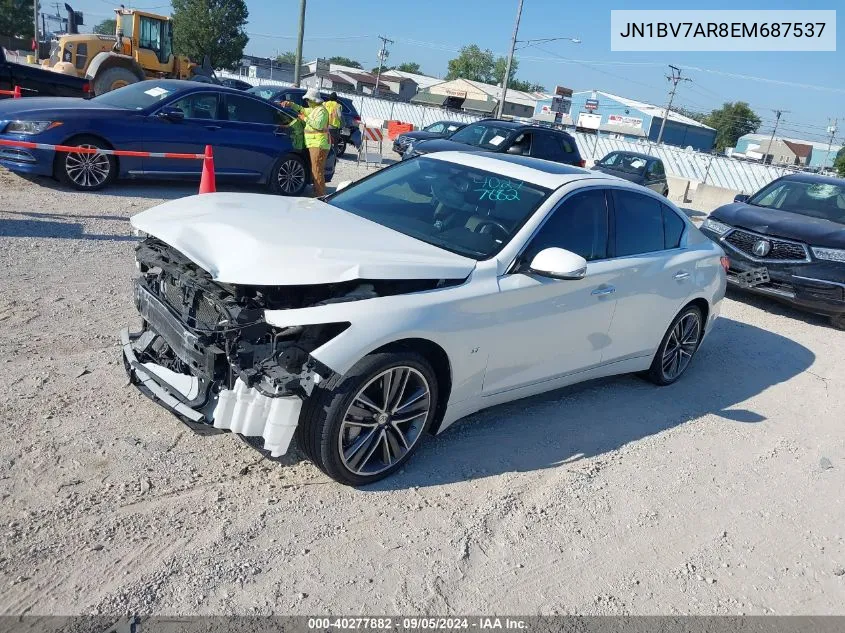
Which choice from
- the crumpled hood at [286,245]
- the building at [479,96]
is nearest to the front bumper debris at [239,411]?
the crumpled hood at [286,245]

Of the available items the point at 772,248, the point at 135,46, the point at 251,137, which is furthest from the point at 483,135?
the point at 135,46

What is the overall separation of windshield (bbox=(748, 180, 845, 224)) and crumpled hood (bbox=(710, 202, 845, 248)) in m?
0.22

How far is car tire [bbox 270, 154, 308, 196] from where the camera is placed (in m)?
11.4

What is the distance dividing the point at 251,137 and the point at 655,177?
12223mm

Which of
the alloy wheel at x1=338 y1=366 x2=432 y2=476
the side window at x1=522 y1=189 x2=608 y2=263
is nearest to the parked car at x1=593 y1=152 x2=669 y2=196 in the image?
the side window at x1=522 y1=189 x2=608 y2=263

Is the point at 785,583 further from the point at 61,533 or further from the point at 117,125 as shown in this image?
the point at 117,125

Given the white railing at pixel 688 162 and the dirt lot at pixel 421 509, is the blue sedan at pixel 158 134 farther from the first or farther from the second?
the white railing at pixel 688 162

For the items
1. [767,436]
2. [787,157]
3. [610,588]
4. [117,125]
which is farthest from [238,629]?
[787,157]

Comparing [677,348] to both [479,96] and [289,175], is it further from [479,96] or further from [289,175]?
[479,96]

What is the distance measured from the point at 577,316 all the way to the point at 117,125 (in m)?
7.82

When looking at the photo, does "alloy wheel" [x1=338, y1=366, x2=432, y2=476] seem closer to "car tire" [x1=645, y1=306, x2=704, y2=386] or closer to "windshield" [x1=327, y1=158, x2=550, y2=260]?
"windshield" [x1=327, y1=158, x2=550, y2=260]

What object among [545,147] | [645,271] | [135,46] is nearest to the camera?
[645,271]

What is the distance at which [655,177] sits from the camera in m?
19.2

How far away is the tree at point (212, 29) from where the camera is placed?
202 ft
